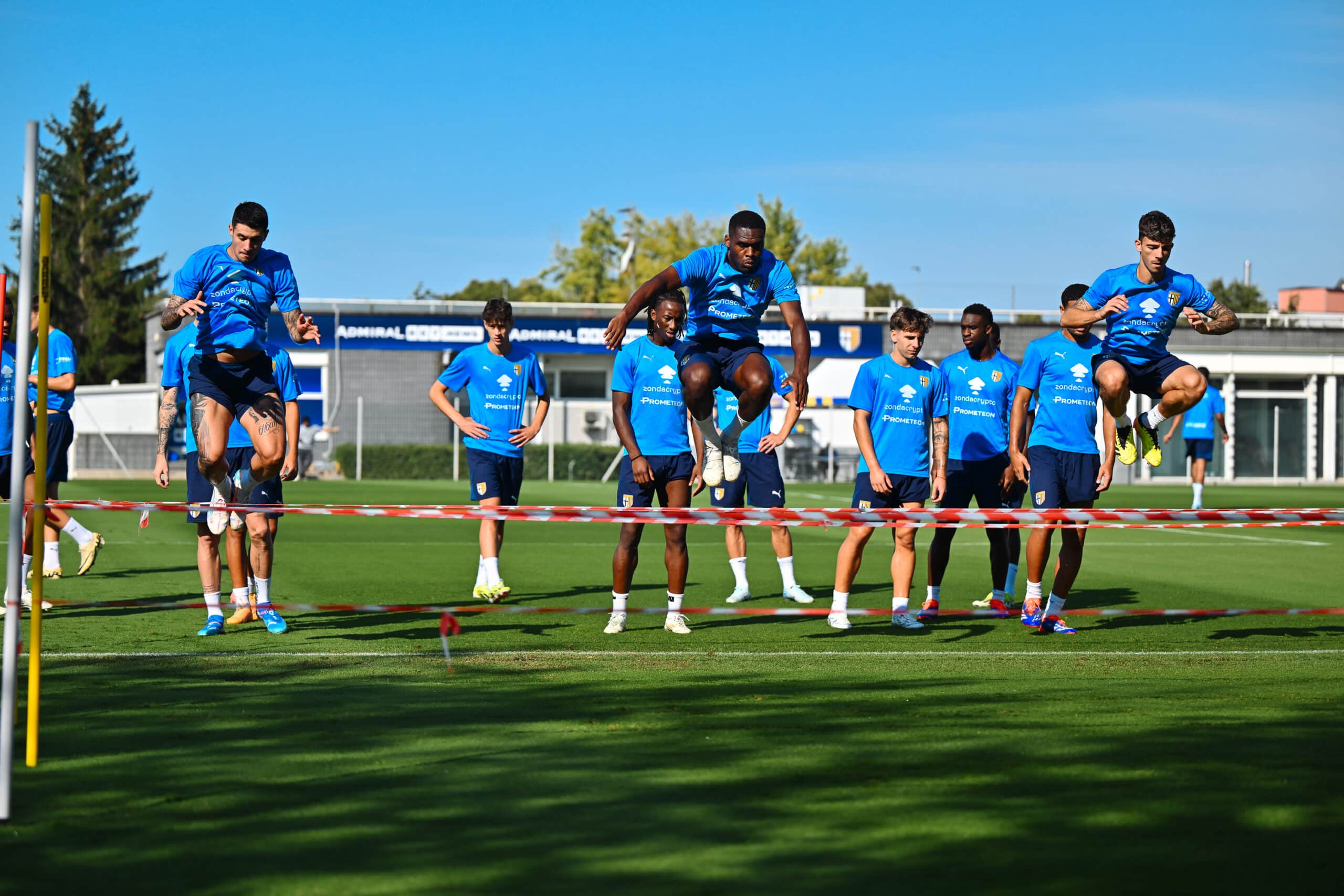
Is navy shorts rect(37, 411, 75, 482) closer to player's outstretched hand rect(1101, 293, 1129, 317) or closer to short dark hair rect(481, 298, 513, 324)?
short dark hair rect(481, 298, 513, 324)

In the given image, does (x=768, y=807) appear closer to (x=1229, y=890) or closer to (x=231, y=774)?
(x=1229, y=890)

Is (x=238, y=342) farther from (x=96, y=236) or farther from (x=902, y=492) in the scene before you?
(x=96, y=236)

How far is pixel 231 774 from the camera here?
5000 millimetres

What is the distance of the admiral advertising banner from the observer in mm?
44188

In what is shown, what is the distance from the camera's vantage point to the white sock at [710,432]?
31.5 ft

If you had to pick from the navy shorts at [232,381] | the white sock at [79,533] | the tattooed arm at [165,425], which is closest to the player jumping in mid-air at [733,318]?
the navy shorts at [232,381]

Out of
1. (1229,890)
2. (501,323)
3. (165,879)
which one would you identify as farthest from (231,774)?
(501,323)

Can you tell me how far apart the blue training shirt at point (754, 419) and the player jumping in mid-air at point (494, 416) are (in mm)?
1487

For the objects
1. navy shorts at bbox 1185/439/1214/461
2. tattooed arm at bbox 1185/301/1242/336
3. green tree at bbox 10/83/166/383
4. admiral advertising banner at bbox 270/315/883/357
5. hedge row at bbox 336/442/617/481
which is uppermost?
green tree at bbox 10/83/166/383

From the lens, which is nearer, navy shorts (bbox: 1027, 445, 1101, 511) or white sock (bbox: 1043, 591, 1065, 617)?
white sock (bbox: 1043, 591, 1065, 617)

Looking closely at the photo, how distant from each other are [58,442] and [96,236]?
75896 mm

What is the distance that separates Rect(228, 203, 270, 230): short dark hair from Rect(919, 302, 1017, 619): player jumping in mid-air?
15.7ft

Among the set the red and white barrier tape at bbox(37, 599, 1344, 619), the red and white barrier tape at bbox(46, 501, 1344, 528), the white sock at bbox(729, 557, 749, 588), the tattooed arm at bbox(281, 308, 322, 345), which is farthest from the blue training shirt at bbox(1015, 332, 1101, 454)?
the tattooed arm at bbox(281, 308, 322, 345)

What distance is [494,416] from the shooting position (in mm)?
11453
